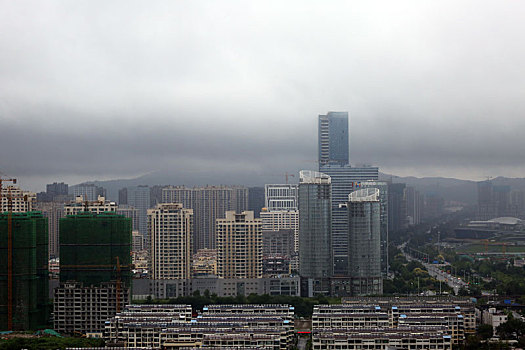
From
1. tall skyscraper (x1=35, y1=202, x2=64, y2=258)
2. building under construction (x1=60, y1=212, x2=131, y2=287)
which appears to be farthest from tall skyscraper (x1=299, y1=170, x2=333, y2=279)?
tall skyscraper (x1=35, y1=202, x2=64, y2=258)

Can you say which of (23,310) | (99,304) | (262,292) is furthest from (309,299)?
(23,310)

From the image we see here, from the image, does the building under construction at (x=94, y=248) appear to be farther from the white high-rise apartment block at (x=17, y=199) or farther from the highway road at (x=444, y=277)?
the highway road at (x=444, y=277)

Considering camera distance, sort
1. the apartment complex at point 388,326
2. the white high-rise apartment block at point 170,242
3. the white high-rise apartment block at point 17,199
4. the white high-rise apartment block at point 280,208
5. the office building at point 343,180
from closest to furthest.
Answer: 1. the apartment complex at point 388,326
2. the white high-rise apartment block at point 17,199
3. the white high-rise apartment block at point 170,242
4. the office building at point 343,180
5. the white high-rise apartment block at point 280,208

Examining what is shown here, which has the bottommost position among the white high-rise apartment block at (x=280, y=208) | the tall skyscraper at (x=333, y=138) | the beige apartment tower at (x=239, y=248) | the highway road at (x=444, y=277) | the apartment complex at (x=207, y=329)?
the highway road at (x=444, y=277)

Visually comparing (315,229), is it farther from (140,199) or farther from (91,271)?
(140,199)

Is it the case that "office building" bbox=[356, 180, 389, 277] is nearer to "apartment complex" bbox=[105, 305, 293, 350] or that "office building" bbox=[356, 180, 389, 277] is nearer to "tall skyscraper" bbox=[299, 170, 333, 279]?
"tall skyscraper" bbox=[299, 170, 333, 279]

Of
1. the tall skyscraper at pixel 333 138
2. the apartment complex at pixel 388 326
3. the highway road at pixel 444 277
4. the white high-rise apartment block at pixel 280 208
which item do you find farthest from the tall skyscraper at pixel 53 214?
the highway road at pixel 444 277
